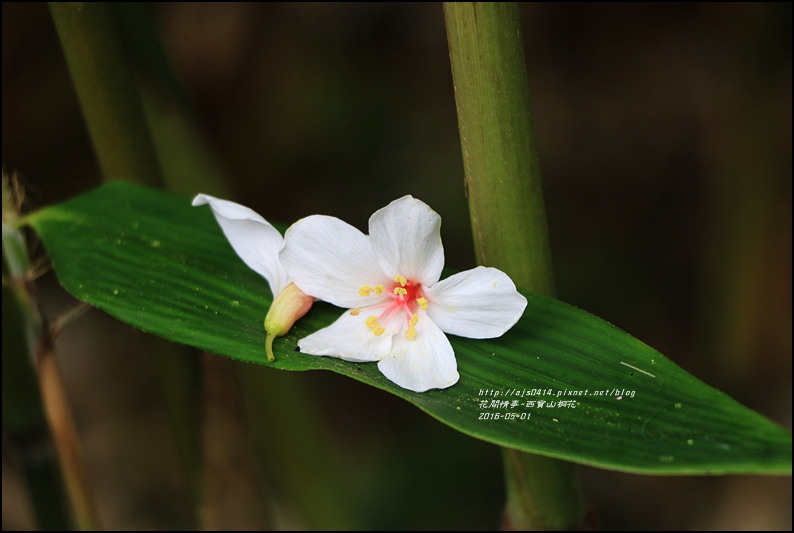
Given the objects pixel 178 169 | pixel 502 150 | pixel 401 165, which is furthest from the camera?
pixel 401 165

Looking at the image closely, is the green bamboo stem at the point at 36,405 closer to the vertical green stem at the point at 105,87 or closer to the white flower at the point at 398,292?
the vertical green stem at the point at 105,87

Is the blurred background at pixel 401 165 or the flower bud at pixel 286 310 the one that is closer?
the flower bud at pixel 286 310

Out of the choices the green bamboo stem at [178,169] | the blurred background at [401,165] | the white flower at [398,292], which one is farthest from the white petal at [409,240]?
the blurred background at [401,165]

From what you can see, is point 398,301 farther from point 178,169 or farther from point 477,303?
point 178,169

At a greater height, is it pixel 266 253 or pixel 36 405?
pixel 266 253

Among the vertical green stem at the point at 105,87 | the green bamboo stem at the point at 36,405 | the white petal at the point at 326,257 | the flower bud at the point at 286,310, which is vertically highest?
the vertical green stem at the point at 105,87

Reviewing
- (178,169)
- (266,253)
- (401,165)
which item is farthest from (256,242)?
(401,165)

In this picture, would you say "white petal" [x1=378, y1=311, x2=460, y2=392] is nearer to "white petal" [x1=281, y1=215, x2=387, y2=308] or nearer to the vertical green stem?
"white petal" [x1=281, y1=215, x2=387, y2=308]
